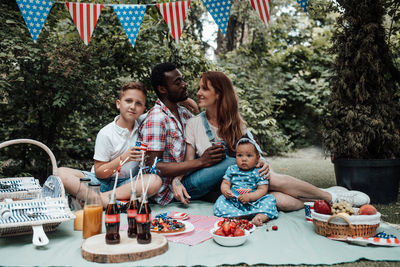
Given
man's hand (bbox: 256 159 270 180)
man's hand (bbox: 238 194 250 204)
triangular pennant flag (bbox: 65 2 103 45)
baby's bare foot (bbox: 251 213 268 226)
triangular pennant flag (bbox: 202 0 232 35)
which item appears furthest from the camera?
triangular pennant flag (bbox: 202 0 232 35)

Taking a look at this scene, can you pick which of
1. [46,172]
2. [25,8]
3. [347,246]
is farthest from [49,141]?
[347,246]

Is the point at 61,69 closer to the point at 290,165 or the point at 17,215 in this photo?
the point at 17,215

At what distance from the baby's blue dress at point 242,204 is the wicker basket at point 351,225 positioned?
0.58 m

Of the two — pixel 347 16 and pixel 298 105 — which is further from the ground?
pixel 347 16

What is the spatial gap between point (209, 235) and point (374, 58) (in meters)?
2.94

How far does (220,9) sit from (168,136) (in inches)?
58.7

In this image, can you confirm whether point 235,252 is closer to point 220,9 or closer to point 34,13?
point 220,9

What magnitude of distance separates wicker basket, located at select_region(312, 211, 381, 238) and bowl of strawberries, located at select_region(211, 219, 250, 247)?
25.0 inches

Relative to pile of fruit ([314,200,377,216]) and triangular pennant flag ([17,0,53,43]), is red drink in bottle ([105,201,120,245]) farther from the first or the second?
triangular pennant flag ([17,0,53,43])

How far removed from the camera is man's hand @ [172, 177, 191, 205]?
333 centimetres

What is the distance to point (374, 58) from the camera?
13.2 feet

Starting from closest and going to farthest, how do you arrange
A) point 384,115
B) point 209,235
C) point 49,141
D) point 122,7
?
point 209,235
point 122,7
point 384,115
point 49,141

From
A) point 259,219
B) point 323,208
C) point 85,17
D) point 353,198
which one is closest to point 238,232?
A: point 259,219

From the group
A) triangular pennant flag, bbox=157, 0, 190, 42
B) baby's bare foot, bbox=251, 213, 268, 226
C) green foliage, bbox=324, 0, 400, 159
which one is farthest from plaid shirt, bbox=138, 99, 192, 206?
green foliage, bbox=324, 0, 400, 159
